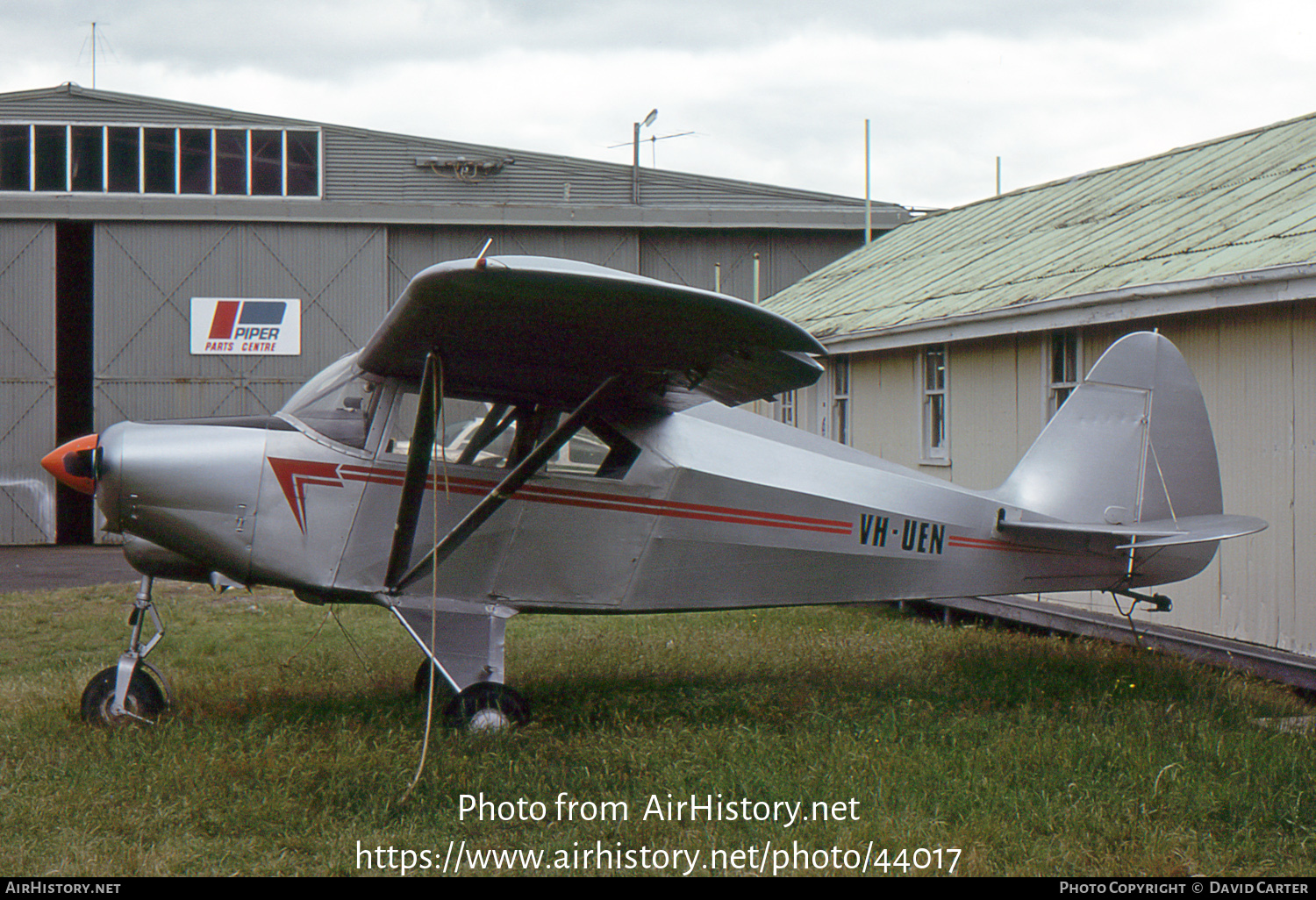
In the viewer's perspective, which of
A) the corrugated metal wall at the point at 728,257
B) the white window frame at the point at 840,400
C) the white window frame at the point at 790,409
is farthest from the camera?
the corrugated metal wall at the point at 728,257

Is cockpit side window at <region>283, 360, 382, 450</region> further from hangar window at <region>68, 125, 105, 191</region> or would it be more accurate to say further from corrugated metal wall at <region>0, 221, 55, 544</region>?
hangar window at <region>68, 125, 105, 191</region>

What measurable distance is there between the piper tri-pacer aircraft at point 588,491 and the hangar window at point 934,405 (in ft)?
14.7

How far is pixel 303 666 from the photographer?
8242mm

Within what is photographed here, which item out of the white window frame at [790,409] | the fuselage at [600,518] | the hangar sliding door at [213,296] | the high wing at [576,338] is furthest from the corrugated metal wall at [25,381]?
the high wing at [576,338]

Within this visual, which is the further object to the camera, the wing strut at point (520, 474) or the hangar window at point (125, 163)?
the hangar window at point (125, 163)

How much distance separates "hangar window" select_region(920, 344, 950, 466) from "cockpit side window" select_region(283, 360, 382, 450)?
23.9ft

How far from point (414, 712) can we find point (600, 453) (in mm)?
1989

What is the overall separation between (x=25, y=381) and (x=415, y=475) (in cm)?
1941

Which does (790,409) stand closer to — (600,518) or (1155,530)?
(1155,530)

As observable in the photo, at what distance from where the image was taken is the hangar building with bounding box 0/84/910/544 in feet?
71.1

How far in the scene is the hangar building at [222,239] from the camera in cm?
2166

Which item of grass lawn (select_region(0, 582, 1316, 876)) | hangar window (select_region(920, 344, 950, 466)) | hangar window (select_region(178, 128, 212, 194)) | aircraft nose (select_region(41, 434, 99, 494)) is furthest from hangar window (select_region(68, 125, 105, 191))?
aircraft nose (select_region(41, 434, 99, 494))

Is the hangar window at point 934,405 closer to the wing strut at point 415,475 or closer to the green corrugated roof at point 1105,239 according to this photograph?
the green corrugated roof at point 1105,239

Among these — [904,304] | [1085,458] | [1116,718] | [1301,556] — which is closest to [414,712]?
[1116,718]
